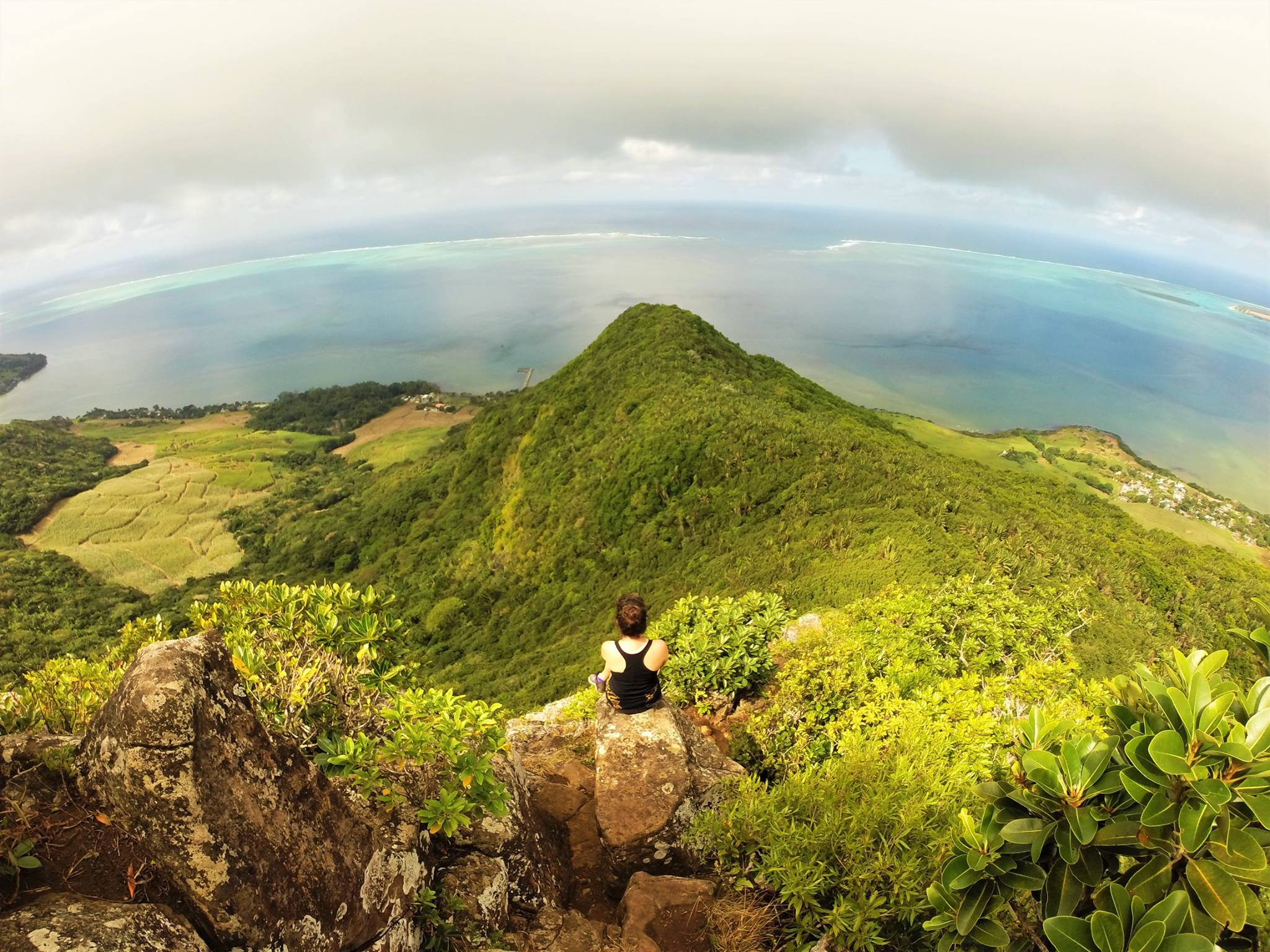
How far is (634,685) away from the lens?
6.57m

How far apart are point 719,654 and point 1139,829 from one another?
6622 mm

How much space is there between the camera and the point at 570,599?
1395 inches

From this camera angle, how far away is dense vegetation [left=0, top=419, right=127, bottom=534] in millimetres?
91750

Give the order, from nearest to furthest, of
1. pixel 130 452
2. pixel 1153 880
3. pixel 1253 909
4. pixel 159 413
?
pixel 1253 909
pixel 1153 880
pixel 130 452
pixel 159 413

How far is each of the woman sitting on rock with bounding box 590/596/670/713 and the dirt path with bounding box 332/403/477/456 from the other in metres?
124

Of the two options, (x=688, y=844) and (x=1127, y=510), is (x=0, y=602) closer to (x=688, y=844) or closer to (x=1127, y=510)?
(x=688, y=844)

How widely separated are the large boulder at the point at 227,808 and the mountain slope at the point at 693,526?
57.5 ft

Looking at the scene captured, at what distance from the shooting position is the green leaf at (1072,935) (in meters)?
2.44

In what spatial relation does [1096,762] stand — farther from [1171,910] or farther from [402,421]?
[402,421]

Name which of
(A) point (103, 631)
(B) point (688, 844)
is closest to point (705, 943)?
(B) point (688, 844)

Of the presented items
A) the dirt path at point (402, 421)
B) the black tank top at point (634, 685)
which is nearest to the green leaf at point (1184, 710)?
the black tank top at point (634, 685)

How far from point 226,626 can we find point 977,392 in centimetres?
18077

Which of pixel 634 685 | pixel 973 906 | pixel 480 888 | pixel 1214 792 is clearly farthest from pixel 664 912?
pixel 1214 792

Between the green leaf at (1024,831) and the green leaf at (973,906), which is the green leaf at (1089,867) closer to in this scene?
the green leaf at (1024,831)
